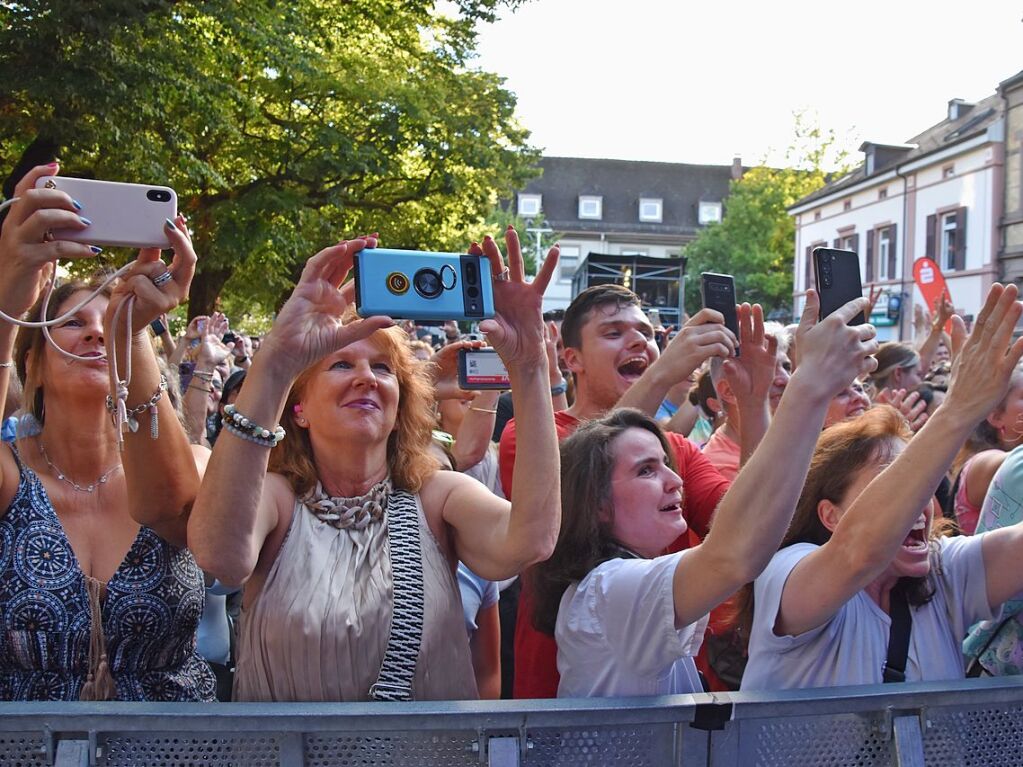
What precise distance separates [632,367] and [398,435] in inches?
59.0

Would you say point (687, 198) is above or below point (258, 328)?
above

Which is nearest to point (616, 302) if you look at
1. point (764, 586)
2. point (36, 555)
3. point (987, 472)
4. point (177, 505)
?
point (987, 472)

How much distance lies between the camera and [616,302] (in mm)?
3916

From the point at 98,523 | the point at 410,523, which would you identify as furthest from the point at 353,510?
the point at 98,523

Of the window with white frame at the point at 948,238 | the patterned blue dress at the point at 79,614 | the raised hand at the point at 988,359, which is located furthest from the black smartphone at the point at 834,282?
the window with white frame at the point at 948,238

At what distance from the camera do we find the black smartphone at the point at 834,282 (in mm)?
2020

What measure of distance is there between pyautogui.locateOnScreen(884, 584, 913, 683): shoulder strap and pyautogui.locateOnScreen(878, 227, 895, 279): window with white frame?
1395 inches

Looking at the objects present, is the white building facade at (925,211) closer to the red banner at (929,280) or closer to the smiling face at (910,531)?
the red banner at (929,280)

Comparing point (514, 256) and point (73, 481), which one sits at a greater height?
point (514, 256)

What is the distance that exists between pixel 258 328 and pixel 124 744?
169 feet

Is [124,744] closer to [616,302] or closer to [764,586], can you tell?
[764,586]

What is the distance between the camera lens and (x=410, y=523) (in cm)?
234

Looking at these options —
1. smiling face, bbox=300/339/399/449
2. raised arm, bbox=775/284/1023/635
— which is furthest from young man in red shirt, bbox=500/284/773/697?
raised arm, bbox=775/284/1023/635

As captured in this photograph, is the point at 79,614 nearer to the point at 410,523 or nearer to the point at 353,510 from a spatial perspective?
the point at 353,510
